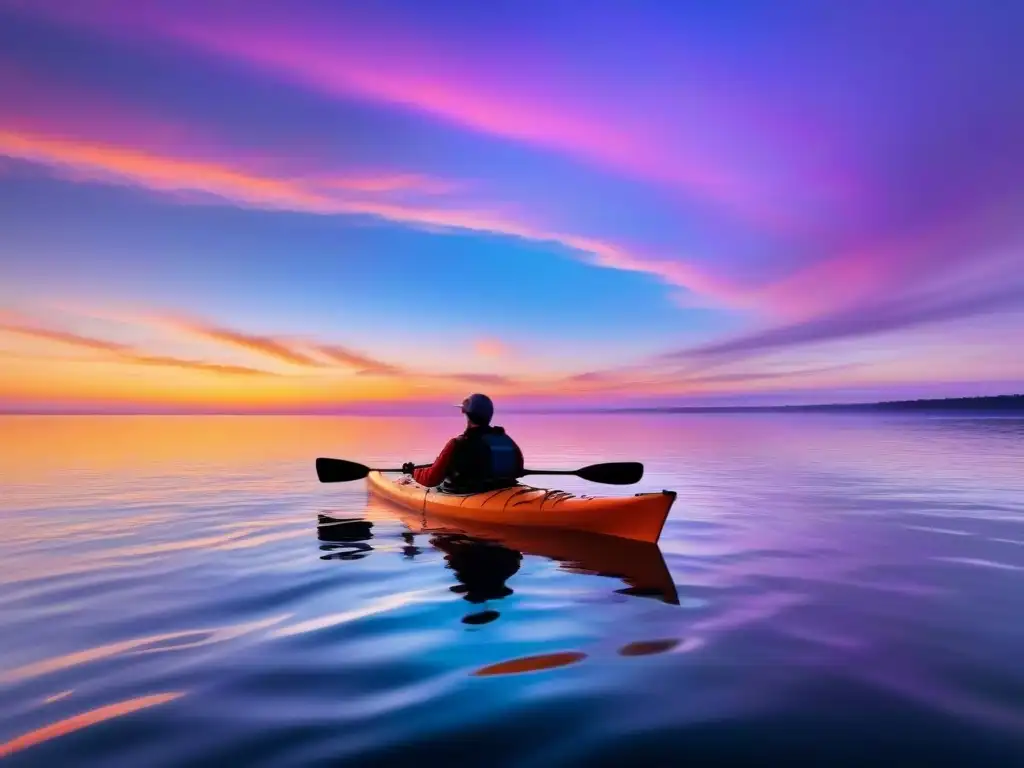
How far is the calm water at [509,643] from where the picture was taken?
4117mm

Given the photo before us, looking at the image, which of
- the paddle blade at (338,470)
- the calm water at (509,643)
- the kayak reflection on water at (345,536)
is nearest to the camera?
the calm water at (509,643)

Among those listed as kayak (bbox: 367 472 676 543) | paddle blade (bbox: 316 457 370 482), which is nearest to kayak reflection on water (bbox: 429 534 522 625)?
kayak (bbox: 367 472 676 543)

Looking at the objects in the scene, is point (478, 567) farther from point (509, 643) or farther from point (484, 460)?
point (509, 643)

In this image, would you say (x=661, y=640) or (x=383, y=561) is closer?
(x=661, y=640)

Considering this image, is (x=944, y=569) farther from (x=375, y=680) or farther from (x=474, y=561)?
(x=375, y=680)

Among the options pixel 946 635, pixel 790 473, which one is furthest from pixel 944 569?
pixel 790 473

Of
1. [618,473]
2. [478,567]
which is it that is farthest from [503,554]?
[618,473]

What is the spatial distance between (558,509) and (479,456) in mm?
2220

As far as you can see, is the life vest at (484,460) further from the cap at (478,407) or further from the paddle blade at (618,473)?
the paddle blade at (618,473)

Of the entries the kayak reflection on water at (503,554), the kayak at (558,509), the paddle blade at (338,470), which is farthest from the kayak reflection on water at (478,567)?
the paddle blade at (338,470)

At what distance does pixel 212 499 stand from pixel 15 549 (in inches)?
240

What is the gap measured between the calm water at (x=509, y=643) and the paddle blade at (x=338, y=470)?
7.03 ft

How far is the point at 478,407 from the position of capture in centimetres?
1230

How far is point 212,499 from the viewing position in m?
17.0
